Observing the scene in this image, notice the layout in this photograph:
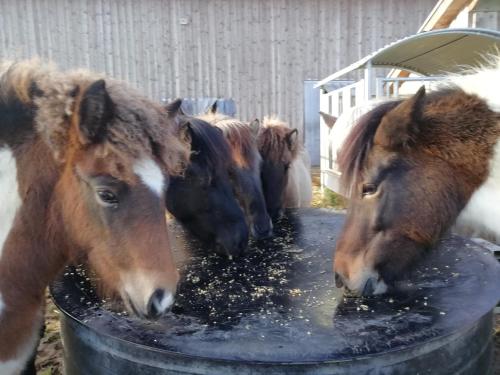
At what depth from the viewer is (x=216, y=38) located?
12.3 m

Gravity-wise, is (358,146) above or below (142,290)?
above

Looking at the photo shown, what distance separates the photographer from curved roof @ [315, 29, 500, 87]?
5098 millimetres

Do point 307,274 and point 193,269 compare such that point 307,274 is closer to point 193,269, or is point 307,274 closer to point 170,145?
point 193,269

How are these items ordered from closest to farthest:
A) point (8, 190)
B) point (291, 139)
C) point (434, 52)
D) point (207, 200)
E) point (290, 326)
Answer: point (8, 190), point (290, 326), point (207, 200), point (291, 139), point (434, 52)

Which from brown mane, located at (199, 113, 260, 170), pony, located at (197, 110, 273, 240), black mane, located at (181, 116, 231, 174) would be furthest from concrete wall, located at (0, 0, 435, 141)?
black mane, located at (181, 116, 231, 174)

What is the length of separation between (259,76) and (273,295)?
1087cm

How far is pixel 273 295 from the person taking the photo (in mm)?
2594

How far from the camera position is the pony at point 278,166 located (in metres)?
4.58

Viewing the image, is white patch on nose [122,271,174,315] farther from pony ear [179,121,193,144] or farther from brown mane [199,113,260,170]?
brown mane [199,113,260,170]

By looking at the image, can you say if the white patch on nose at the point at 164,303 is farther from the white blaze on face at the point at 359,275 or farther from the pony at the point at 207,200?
the pony at the point at 207,200

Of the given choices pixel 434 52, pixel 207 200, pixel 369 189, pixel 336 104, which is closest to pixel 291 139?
pixel 207 200

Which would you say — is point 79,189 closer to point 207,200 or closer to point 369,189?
point 207,200

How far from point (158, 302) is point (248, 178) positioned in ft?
7.22

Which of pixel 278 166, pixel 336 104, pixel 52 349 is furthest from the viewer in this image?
pixel 336 104
